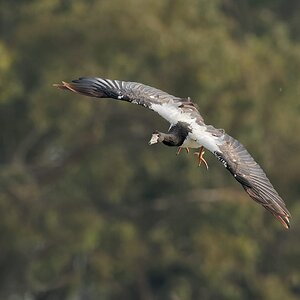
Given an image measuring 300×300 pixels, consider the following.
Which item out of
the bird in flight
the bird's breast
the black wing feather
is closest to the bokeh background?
the black wing feather

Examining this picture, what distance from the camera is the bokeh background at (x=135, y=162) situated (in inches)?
1393

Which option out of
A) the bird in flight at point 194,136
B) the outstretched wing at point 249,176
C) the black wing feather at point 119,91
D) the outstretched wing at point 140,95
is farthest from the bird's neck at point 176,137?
the black wing feather at point 119,91

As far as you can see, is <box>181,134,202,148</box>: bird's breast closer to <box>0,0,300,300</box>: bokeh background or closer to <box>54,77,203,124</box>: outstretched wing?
<box>54,77,203,124</box>: outstretched wing

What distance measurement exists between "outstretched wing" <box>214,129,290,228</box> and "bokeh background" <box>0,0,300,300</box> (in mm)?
16480

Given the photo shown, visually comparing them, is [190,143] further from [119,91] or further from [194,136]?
[119,91]

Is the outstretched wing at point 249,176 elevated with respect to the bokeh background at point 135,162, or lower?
elevated

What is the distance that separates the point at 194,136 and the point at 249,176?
3.84ft

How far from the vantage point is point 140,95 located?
1934 cm

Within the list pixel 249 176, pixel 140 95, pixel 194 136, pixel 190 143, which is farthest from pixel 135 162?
pixel 249 176

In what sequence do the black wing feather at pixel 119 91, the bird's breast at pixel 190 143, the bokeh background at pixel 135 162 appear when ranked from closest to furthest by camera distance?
1. the bird's breast at pixel 190 143
2. the black wing feather at pixel 119 91
3. the bokeh background at pixel 135 162

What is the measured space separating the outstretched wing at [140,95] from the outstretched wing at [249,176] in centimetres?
96

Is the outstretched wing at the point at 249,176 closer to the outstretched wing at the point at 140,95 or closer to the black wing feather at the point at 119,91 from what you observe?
the outstretched wing at the point at 140,95

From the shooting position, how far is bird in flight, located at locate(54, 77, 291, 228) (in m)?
17.2

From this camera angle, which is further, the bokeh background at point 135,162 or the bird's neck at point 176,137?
the bokeh background at point 135,162
